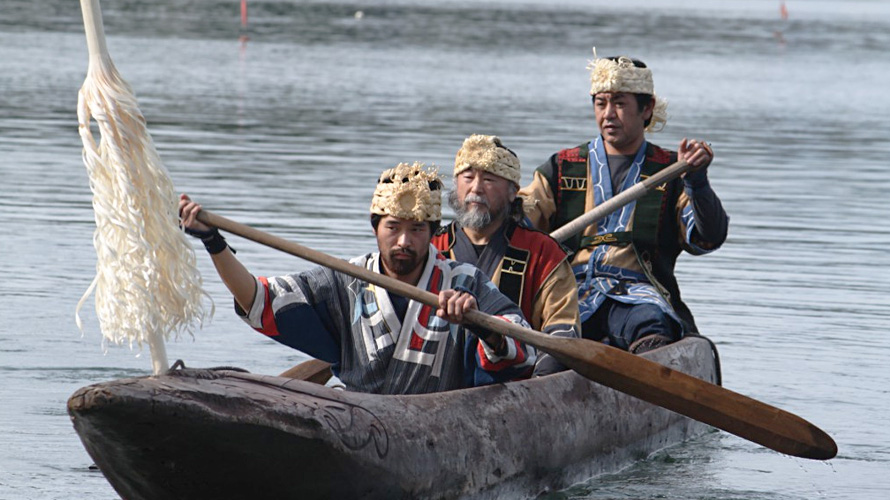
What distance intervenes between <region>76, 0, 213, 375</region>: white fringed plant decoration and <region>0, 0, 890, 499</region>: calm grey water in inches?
81.8

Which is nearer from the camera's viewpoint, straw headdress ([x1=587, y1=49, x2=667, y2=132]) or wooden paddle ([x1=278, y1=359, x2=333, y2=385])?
wooden paddle ([x1=278, y1=359, x2=333, y2=385])

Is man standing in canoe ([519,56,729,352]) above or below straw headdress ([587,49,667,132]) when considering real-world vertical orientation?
below

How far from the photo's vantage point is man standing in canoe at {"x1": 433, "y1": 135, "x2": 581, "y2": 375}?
26.6ft

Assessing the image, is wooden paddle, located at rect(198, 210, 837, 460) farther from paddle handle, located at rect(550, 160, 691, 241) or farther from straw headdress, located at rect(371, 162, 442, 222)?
paddle handle, located at rect(550, 160, 691, 241)

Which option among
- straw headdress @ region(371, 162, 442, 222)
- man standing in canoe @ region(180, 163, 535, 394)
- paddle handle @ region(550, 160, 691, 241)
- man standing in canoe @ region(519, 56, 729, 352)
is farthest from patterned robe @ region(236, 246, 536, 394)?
man standing in canoe @ region(519, 56, 729, 352)

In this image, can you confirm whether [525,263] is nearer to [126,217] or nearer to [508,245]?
[508,245]

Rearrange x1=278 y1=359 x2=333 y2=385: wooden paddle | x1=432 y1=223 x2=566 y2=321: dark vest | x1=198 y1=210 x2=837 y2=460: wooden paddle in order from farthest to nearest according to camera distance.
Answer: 1. x1=278 y1=359 x2=333 y2=385: wooden paddle
2. x1=432 y1=223 x2=566 y2=321: dark vest
3. x1=198 y1=210 x2=837 y2=460: wooden paddle

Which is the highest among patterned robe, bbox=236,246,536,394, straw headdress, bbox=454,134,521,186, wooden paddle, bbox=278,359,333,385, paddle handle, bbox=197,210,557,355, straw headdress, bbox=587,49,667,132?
straw headdress, bbox=587,49,667,132

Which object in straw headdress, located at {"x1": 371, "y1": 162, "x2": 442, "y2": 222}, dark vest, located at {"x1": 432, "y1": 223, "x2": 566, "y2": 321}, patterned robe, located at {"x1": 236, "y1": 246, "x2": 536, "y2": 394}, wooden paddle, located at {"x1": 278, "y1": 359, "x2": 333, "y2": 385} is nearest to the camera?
straw headdress, located at {"x1": 371, "y1": 162, "x2": 442, "y2": 222}

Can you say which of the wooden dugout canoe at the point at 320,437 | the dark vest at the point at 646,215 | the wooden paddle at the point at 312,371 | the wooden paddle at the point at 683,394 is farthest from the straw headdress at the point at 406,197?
the dark vest at the point at 646,215

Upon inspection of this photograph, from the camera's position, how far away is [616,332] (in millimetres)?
9211

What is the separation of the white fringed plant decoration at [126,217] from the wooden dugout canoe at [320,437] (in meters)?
0.26

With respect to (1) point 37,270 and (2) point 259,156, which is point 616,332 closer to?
(1) point 37,270

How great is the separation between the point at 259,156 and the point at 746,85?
22579 mm
